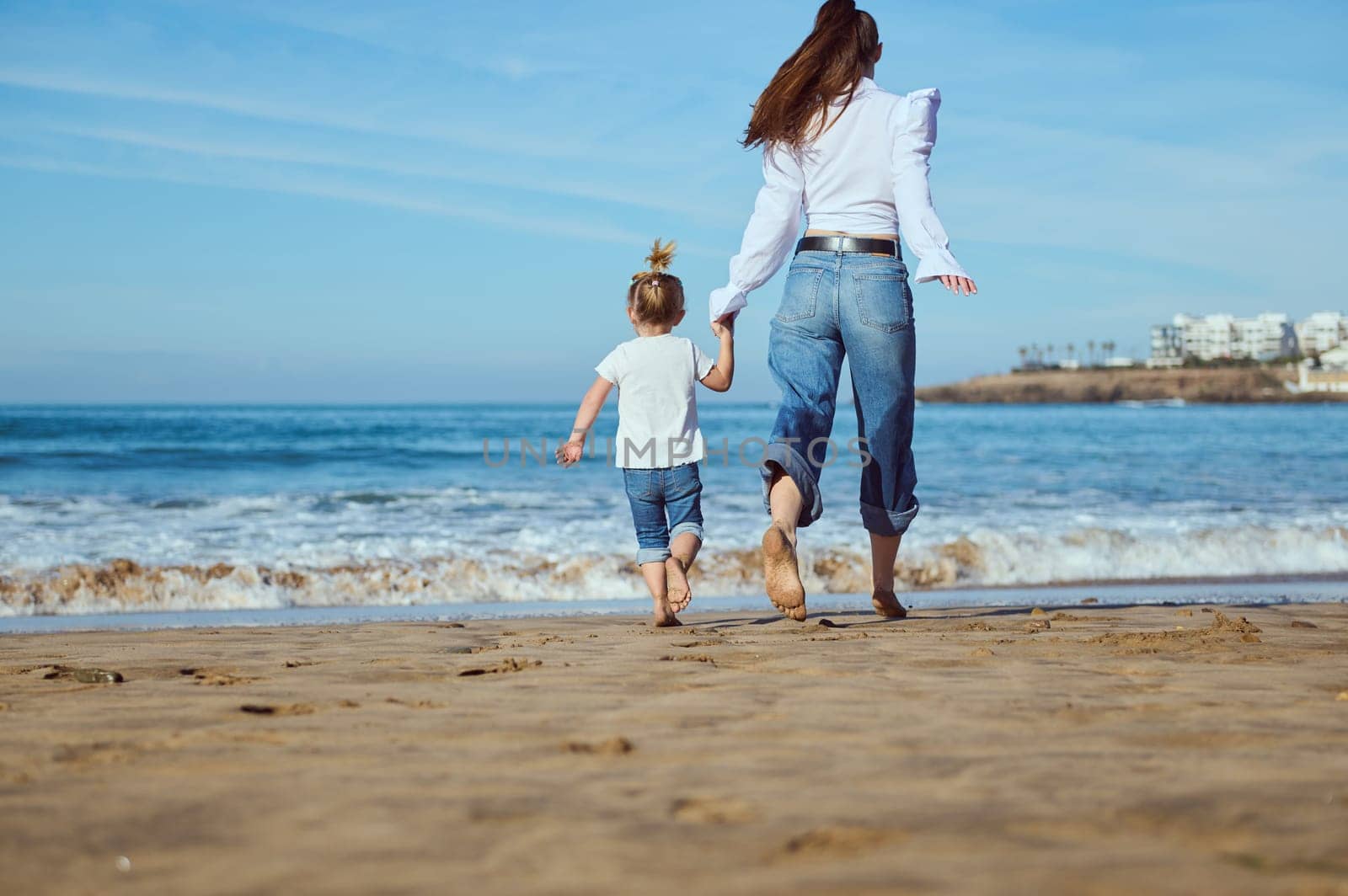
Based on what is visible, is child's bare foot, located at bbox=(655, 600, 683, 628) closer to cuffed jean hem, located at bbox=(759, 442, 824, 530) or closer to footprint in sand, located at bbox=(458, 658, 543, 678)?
cuffed jean hem, located at bbox=(759, 442, 824, 530)

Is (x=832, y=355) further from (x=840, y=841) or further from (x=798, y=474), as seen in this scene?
(x=840, y=841)

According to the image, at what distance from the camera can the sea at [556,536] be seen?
22.1 feet

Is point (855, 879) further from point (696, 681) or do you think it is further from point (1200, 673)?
point (1200, 673)

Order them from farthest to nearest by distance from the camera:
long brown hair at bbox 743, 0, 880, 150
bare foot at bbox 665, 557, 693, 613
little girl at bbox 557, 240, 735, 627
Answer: little girl at bbox 557, 240, 735, 627
bare foot at bbox 665, 557, 693, 613
long brown hair at bbox 743, 0, 880, 150

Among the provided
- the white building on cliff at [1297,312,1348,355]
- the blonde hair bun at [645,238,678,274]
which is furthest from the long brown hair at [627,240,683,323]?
the white building on cliff at [1297,312,1348,355]

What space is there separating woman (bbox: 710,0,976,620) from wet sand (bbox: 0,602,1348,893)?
2.86ft

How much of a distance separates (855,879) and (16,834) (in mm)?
1144

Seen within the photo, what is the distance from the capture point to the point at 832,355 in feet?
12.7

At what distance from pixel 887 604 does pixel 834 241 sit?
4.86ft

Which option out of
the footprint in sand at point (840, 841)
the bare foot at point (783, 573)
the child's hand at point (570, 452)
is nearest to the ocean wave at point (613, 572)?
the child's hand at point (570, 452)

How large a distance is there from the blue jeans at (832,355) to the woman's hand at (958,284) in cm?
18

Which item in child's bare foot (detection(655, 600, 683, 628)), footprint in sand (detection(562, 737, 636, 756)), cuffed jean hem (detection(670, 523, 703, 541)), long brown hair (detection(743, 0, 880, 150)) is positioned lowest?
child's bare foot (detection(655, 600, 683, 628))

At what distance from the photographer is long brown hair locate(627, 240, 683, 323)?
Answer: 4.42 meters

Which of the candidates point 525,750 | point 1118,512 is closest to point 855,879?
point 525,750
